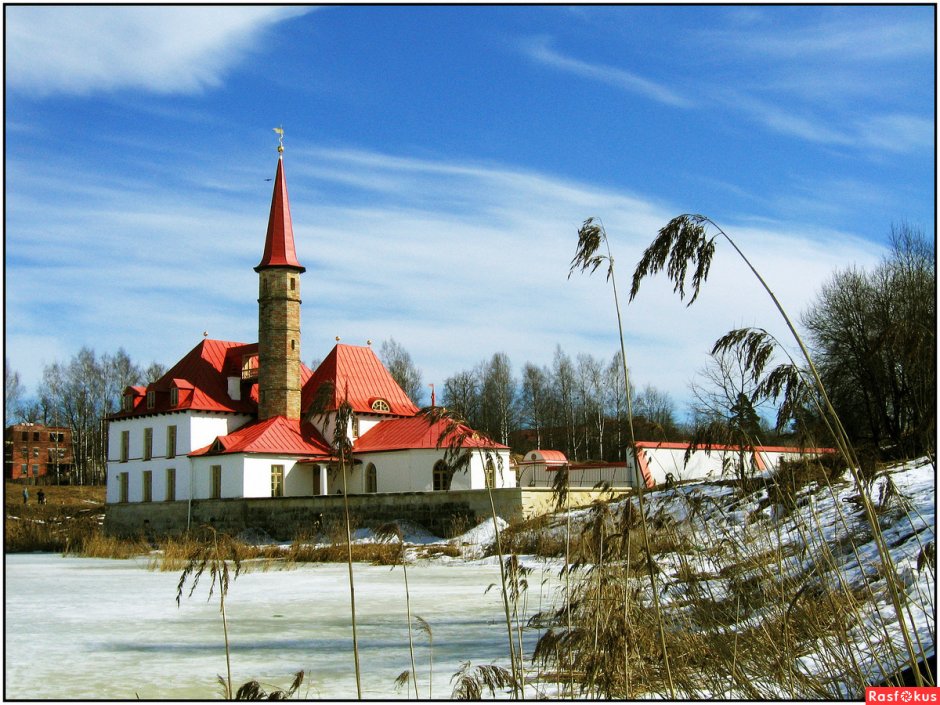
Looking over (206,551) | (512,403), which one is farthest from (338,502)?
(512,403)

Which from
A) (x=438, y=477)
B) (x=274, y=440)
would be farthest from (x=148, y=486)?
(x=438, y=477)

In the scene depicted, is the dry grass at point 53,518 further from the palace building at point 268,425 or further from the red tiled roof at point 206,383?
the red tiled roof at point 206,383

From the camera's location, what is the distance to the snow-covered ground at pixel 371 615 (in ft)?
20.3

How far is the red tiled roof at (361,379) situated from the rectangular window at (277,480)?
373 cm

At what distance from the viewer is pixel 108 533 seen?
40.1 m

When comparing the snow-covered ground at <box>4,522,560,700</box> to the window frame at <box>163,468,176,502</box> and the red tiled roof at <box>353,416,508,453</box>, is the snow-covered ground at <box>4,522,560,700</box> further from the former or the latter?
the window frame at <box>163,468,176,502</box>

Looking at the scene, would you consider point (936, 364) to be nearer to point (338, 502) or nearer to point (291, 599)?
point (291, 599)

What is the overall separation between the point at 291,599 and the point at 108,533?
1154 inches

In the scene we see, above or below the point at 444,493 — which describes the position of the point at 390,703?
below

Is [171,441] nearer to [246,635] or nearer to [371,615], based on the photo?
[371,615]

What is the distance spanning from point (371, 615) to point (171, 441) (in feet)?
103

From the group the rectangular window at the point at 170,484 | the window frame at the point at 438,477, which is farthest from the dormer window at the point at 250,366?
the window frame at the point at 438,477

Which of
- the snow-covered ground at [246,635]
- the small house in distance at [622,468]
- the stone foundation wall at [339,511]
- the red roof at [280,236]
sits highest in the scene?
the red roof at [280,236]

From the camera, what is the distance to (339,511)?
102 ft
